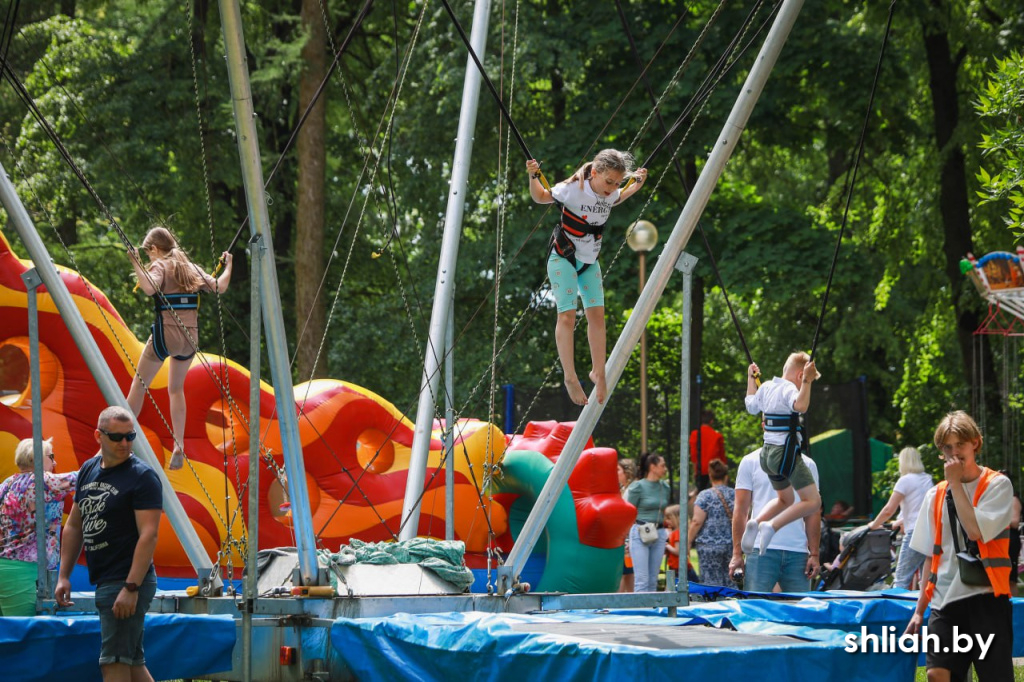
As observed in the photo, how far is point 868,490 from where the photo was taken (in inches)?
585

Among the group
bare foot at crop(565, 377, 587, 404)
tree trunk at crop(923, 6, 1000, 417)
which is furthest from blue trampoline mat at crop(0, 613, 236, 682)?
tree trunk at crop(923, 6, 1000, 417)

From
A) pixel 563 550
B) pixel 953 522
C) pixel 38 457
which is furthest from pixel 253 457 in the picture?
pixel 563 550

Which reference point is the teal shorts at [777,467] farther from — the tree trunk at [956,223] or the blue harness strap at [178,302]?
the tree trunk at [956,223]

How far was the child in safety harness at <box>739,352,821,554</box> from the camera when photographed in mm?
8484

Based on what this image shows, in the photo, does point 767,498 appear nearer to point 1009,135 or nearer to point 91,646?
point 1009,135

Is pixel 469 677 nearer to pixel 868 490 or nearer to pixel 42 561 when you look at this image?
pixel 42 561

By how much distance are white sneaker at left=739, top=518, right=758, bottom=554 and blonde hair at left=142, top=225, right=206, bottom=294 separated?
4.14 meters

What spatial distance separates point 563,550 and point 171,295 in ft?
16.7

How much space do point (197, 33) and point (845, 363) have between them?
44.0 ft

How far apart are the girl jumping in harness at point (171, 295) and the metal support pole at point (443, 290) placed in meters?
1.68

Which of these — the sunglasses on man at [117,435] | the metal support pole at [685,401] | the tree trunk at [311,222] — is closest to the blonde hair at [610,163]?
the metal support pole at [685,401]

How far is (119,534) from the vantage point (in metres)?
6.03

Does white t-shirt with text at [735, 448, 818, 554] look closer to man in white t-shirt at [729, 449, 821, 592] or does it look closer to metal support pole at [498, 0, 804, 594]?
man in white t-shirt at [729, 449, 821, 592]

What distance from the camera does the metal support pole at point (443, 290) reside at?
362 inches
